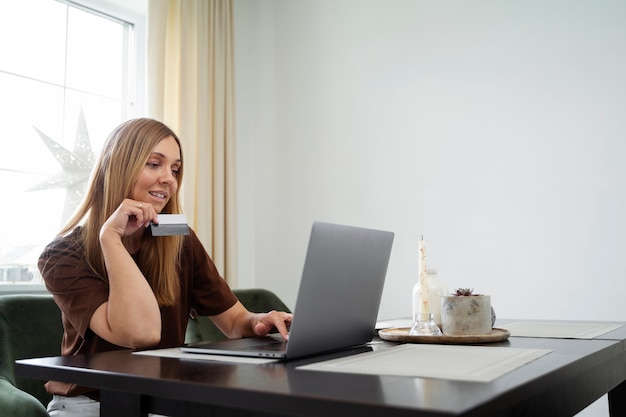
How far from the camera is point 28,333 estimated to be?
1670mm

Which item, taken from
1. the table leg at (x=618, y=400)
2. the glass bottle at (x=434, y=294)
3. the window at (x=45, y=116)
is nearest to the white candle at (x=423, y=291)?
the glass bottle at (x=434, y=294)

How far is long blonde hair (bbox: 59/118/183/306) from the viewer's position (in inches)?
62.2

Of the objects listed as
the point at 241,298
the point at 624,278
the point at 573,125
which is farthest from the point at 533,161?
the point at 241,298

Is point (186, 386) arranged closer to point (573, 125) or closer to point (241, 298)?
point (241, 298)

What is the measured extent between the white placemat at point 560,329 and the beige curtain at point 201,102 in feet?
5.70

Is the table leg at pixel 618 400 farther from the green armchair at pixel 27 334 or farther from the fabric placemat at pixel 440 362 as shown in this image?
the green armchair at pixel 27 334

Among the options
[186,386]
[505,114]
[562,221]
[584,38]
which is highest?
[584,38]

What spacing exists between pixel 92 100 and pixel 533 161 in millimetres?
2067

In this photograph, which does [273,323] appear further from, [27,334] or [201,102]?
[201,102]

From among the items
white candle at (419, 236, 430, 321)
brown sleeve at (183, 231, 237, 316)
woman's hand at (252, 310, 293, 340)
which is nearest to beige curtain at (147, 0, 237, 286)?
brown sleeve at (183, 231, 237, 316)

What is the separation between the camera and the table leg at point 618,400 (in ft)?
5.20

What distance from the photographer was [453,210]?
2922 millimetres

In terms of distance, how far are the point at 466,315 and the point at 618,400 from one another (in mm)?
645

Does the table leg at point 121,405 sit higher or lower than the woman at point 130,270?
lower
